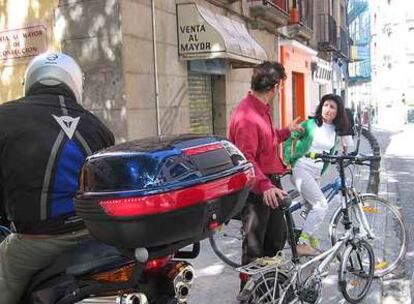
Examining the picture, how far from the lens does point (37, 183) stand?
87.5 inches

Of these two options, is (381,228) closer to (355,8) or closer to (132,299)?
(132,299)

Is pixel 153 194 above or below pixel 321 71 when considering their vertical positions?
below

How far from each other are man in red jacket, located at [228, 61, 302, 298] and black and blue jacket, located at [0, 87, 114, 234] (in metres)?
1.82

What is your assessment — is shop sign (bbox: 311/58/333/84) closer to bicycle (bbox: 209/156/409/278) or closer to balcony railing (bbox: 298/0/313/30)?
balcony railing (bbox: 298/0/313/30)

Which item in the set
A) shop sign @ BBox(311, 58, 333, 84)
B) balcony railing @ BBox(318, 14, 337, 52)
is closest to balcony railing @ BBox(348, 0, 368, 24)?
shop sign @ BBox(311, 58, 333, 84)

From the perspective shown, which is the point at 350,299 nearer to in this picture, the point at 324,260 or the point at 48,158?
the point at 324,260

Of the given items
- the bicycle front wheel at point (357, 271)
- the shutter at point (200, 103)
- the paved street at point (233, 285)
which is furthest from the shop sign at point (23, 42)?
the bicycle front wheel at point (357, 271)

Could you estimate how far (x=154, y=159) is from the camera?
2.02m

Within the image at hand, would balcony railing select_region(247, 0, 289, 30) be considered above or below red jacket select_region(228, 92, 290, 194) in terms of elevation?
above

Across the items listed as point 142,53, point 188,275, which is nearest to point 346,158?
point 188,275

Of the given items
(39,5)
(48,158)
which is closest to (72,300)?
(48,158)

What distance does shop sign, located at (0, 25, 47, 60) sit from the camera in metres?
6.97

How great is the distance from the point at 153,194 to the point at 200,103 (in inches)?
309

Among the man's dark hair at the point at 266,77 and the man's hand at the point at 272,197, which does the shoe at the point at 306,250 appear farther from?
the man's dark hair at the point at 266,77
